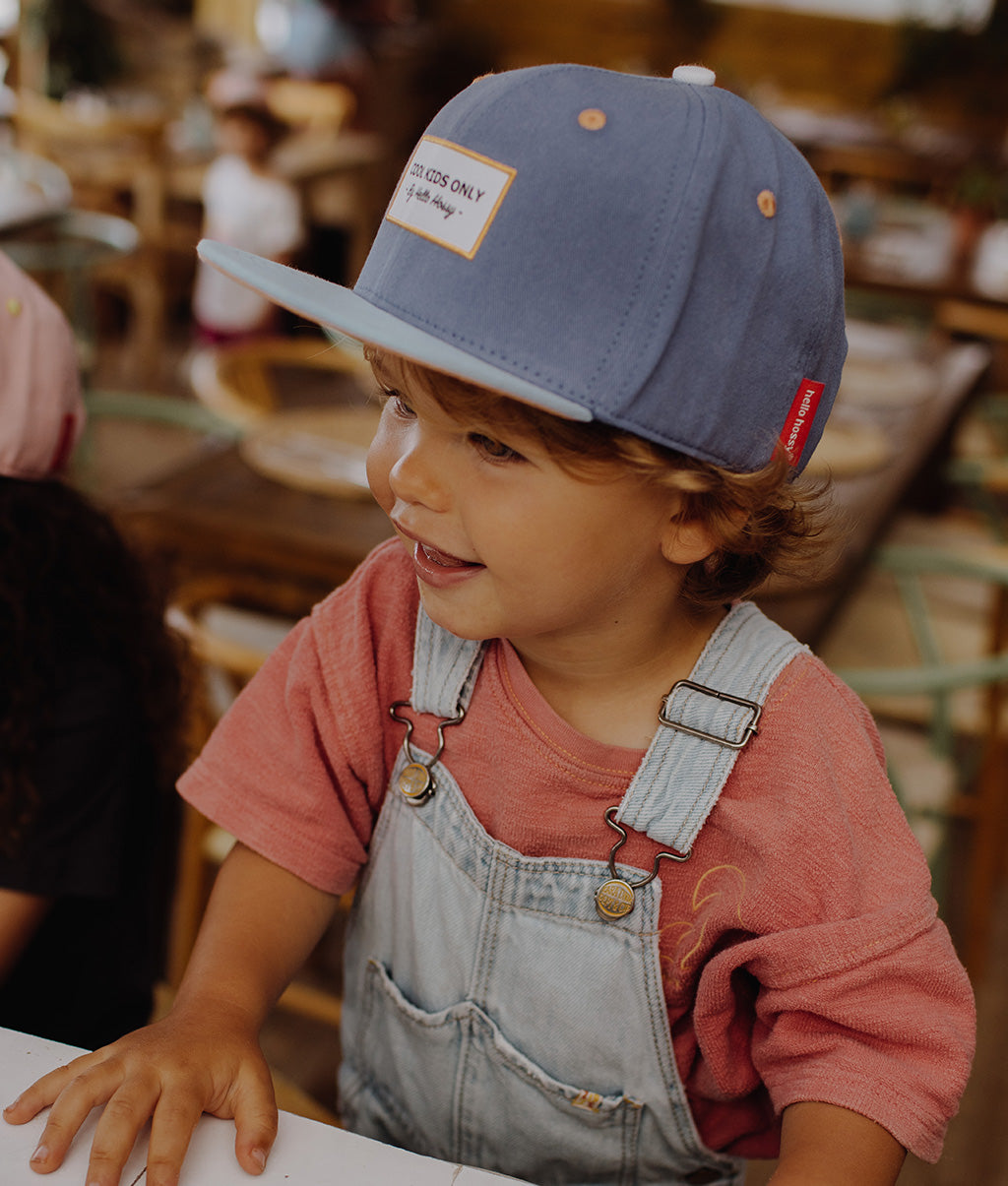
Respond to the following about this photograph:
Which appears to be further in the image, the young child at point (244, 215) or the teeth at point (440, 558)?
the young child at point (244, 215)

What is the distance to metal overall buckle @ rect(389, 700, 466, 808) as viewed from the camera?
90cm

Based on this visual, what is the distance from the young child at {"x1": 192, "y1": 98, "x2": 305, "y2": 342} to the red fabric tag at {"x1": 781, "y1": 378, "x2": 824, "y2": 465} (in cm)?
385

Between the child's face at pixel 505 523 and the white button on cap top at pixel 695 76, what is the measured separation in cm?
24

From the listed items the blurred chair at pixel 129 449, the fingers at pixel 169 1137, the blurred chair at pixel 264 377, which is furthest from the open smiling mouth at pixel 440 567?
the blurred chair at pixel 129 449

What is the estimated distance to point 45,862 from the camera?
100 cm

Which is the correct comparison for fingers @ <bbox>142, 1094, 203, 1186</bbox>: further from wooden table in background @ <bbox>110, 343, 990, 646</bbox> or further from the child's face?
wooden table in background @ <bbox>110, 343, 990, 646</bbox>

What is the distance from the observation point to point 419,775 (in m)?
0.90

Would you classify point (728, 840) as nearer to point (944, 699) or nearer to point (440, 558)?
point (440, 558)

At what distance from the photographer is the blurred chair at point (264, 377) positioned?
2.49 m

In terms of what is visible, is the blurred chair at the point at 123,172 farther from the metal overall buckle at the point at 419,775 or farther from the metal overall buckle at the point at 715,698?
the metal overall buckle at the point at 715,698

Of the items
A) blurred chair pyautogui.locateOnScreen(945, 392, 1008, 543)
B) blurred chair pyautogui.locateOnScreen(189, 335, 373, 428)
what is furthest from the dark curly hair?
blurred chair pyautogui.locateOnScreen(945, 392, 1008, 543)

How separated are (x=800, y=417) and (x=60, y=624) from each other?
26.2 inches

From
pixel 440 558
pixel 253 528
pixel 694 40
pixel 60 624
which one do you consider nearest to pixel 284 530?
pixel 253 528

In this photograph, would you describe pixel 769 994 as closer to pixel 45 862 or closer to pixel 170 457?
pixel 45 862
